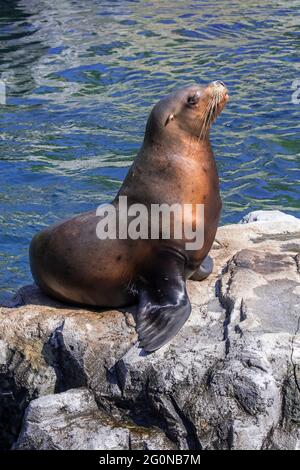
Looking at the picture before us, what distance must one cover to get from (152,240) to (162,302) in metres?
0.44

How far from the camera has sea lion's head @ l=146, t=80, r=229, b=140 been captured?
18.8ft

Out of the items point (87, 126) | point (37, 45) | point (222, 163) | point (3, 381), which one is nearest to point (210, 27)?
point (37, 45)

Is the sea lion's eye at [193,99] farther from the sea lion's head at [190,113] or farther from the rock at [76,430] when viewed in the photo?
the rock at [76,430]

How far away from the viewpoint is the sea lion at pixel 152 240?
5523mm

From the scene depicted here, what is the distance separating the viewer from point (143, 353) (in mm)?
4852

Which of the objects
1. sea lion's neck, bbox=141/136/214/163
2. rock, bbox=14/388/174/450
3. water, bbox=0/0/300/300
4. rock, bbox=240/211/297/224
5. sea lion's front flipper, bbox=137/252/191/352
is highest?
sea lion's neck, bbox=141/136/214/163

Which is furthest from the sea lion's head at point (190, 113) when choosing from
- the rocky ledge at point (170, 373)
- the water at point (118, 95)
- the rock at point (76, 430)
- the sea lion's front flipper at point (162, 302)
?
the water at point (118, 95)

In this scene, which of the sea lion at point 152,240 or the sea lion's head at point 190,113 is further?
the sea lion's head at point 190,113

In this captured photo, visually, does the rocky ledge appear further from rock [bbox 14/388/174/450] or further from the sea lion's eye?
the sea lion's eye

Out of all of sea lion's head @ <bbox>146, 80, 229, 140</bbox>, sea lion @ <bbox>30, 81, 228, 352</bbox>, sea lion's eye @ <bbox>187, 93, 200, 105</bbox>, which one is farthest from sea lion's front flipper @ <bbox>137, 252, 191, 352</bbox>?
sea lion's eye @ <bbox>187, 93, 200, 105</bbox>

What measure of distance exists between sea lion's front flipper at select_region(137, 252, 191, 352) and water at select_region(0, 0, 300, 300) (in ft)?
7.23

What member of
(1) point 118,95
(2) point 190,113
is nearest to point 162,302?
(2) point 190,113

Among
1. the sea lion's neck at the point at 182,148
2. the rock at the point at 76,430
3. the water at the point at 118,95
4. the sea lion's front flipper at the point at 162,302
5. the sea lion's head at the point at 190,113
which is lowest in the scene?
the water at the point at 118,95

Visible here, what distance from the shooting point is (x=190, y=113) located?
18.9ft
